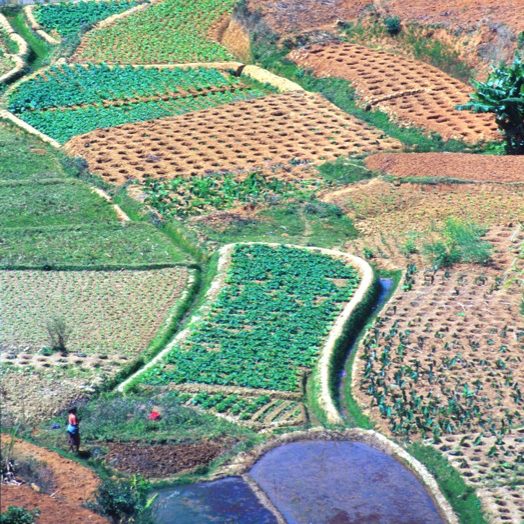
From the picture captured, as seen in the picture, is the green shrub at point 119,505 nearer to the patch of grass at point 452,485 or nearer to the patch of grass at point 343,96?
the patch of grass at point 452,485

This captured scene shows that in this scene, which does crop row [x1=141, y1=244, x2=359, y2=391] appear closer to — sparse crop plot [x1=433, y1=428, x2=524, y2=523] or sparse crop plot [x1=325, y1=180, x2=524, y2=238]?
sparse crop plot [x1=325, y1=180, x2=524, y2=238]

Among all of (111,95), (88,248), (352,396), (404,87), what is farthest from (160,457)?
(111,95)

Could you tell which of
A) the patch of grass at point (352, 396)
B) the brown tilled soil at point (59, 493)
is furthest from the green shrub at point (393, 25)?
the brown tilled soil at point (59, 493)

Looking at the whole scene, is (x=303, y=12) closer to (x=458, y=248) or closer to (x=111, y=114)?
(x=111, y=114)

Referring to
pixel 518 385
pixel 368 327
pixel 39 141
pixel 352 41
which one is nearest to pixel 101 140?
pixel 39 141

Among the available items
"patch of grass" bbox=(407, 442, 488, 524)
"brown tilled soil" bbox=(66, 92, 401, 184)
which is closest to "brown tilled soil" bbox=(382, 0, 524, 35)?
"brown tilled soil" bbox=(66, 92, 401, 184)

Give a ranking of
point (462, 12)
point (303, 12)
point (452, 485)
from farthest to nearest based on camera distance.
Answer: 1. point (303, 12)
2. point (462, 12)
3. point (452, 485)
